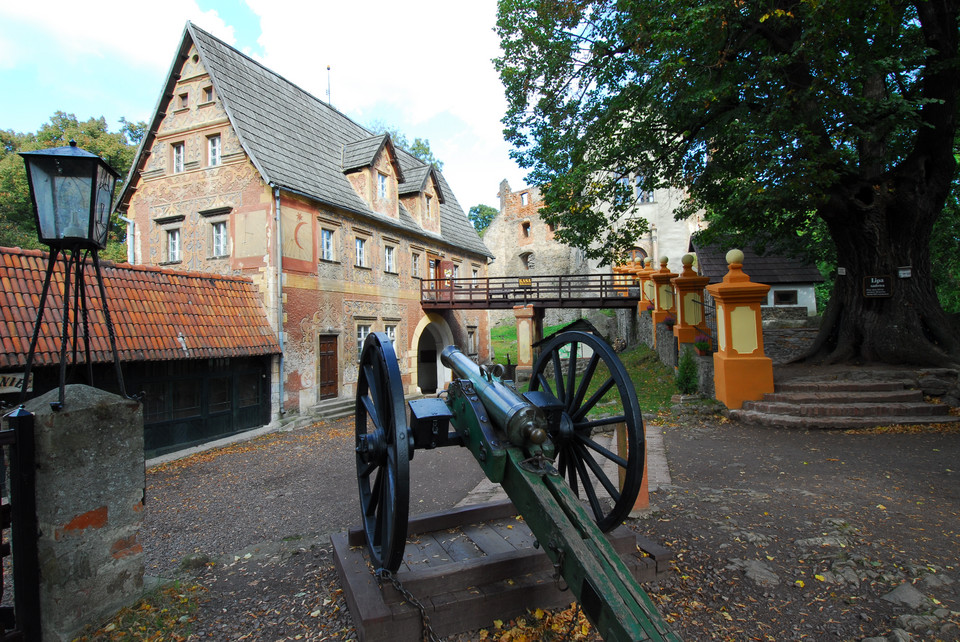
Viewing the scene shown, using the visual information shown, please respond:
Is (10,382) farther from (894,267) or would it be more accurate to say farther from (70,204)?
(894,267)

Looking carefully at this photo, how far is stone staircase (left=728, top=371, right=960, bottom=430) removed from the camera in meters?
7.16

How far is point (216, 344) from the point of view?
10359 mm

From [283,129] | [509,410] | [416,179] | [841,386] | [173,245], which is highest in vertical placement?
[283,129]

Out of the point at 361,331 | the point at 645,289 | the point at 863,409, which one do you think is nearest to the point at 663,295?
the point at 645,289

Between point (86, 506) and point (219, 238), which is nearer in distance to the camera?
point (86, 506)

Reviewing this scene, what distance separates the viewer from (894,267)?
28.3 feet

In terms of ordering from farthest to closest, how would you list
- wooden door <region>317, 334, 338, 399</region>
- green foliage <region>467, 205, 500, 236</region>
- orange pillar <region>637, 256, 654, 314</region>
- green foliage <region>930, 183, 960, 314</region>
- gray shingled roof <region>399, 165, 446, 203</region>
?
1. green foliage <region>467, 205, 500, 236</region>
2. gray shingled roof <region>399, 165, 446, 203</region>
3. orange pillar <region>637, 256, 654, 314</region>
4. wooden door <region>317, 334, 338, 399</region>
5. green foliage <region>930, 183, 960, 314</region>

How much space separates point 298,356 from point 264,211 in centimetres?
359

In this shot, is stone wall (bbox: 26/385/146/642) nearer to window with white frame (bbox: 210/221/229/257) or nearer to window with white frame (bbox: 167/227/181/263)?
window with white frame (bbox: 210/221/229/257)

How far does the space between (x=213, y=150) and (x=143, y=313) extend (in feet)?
18.4

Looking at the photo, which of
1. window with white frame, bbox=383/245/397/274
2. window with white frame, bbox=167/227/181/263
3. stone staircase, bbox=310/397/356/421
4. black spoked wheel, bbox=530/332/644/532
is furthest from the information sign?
window with white frame, bbox=167/227/181/263

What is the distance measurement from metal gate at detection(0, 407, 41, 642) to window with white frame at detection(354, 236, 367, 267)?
1222 cm

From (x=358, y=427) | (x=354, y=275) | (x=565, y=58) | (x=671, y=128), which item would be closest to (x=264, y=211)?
(x=354, y=275)

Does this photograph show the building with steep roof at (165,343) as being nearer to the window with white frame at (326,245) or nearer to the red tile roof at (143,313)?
the red tile roof at (143,313)
